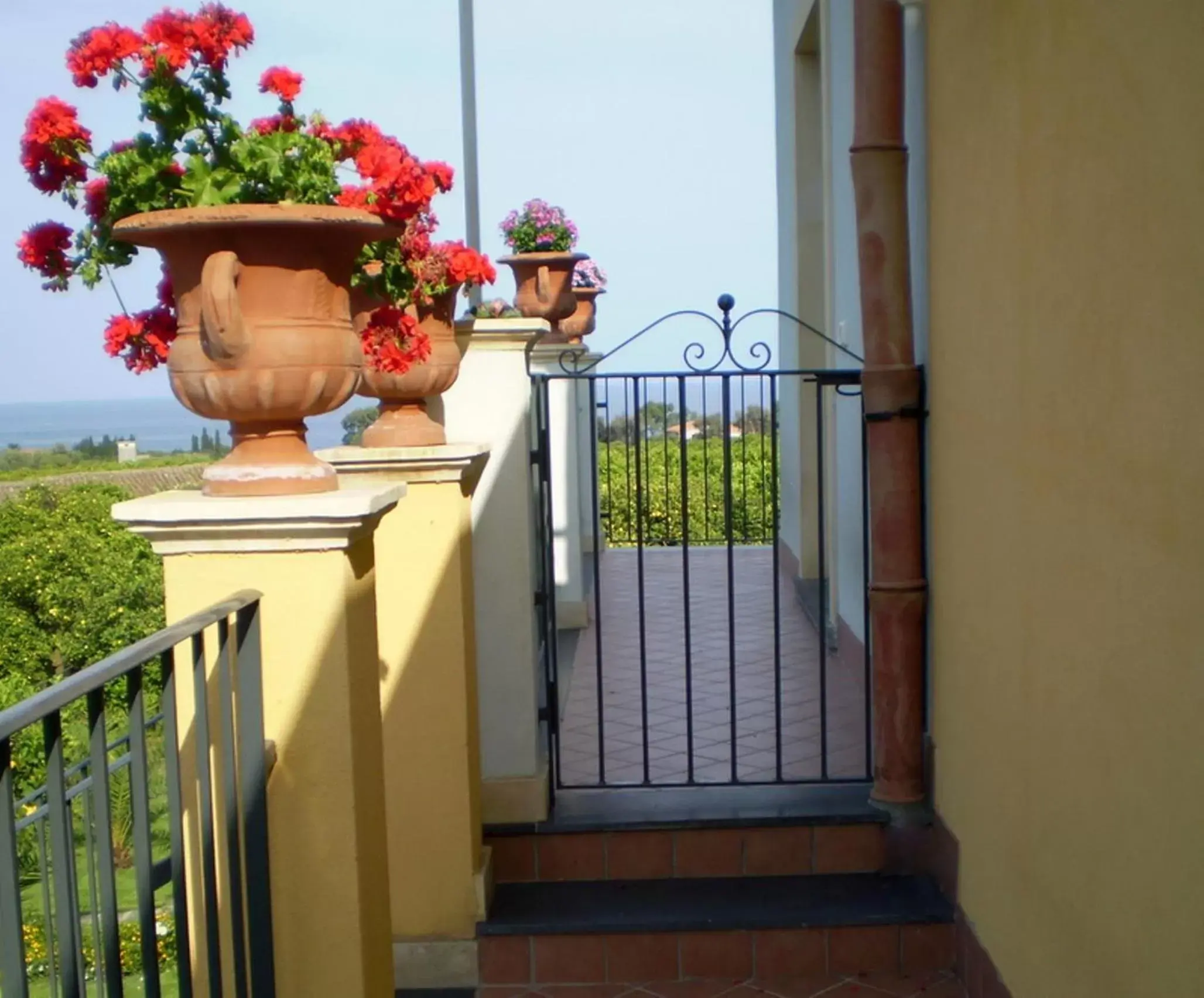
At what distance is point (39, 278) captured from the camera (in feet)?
8.38

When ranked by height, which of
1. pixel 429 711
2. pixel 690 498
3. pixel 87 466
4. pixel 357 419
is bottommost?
pixel 87 466

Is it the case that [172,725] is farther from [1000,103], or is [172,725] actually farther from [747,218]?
[747,218]

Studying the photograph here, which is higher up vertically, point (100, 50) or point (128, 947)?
point (100, 50)

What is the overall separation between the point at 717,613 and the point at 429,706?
411 cm

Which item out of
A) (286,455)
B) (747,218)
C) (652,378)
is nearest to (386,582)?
(652,378)

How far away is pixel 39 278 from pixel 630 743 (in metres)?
3.13

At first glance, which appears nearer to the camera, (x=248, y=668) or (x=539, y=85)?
(x=248, y=668)

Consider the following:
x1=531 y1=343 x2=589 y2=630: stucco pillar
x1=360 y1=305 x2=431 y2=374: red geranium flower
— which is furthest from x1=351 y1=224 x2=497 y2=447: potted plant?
x1=531 y1=343 x2=589 y2=630: stucco pillar

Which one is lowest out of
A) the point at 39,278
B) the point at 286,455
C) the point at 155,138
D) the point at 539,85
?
the point at 286,455

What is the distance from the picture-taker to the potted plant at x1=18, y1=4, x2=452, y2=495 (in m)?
2.32

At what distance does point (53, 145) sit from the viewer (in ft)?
7.94

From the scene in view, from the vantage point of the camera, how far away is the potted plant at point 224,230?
91.3 inches

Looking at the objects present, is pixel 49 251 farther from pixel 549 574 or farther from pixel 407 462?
pixel 549 574

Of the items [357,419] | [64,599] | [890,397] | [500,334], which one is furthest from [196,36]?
[64,599]
